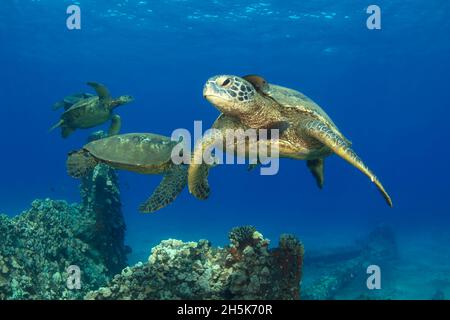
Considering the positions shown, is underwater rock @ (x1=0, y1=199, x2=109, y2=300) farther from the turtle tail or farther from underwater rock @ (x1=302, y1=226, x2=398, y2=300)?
underwater rock @ (x1=302, y1=226, x2=398, y2=300)

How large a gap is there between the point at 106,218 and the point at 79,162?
91.5 inches

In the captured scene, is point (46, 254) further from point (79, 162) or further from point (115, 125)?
point (115, 125)

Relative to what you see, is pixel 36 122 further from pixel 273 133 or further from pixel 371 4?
pixel 273 133

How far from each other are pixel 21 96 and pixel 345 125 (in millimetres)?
96259

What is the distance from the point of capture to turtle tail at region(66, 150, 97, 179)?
7512mm

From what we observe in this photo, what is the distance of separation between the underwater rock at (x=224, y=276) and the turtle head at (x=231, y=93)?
2.16 metres

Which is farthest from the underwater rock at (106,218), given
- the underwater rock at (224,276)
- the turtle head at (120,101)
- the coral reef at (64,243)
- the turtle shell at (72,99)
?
the underwater rock at (224,276)

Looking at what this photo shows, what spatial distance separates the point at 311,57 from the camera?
4591cm

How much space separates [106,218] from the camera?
9383 millimetres

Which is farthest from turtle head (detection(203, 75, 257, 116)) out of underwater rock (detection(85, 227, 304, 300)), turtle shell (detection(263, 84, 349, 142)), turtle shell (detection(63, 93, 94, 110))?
turtle shell (detection(63, 93, 94, 110))

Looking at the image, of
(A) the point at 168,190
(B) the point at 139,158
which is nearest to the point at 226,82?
(A) the point at 168,190

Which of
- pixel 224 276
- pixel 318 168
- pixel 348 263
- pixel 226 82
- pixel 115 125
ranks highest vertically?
pixel 115 125

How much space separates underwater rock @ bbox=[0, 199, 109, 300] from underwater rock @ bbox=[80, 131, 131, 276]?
8.8 inches

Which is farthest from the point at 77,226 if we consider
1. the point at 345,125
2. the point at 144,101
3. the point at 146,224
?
the point at 345,125
